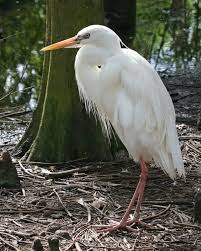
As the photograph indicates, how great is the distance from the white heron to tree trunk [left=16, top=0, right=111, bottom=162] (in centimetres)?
108

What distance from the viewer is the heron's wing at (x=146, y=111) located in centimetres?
518

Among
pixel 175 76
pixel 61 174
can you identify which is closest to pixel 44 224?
pixel 61 174

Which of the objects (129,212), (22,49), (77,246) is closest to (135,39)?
(22,49)

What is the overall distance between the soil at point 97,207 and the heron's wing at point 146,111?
0.48 metres

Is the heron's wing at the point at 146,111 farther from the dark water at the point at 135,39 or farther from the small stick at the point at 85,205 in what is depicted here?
the dark water at the point at 135,39

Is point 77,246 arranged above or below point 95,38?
below

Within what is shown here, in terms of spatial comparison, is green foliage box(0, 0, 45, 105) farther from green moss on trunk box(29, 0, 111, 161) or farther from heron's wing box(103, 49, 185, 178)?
heron's wing box(103, 49, 185, 178)

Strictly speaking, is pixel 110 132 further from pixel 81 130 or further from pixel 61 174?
pixel 61 174

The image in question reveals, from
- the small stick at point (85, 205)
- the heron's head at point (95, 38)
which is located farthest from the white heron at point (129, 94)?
the small stick at point (85, 205)

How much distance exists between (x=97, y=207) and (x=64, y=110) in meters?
1.40

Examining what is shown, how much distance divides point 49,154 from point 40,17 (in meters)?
9.76

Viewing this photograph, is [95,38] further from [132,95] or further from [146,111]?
[146,111]

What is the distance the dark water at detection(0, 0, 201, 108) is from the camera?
34.9 feet

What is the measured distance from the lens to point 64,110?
6.50 metres
